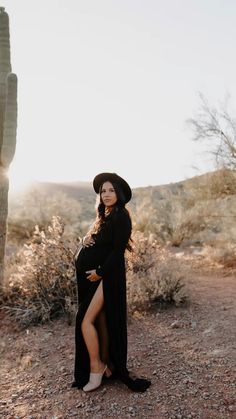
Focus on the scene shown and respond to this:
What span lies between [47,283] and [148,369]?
9.03 ft

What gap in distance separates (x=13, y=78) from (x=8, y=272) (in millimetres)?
3410

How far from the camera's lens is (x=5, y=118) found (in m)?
8.63

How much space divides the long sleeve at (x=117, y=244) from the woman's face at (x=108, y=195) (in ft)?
0.63

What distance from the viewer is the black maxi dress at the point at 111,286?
14.2 feet

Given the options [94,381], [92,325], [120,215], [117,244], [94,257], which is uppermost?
[120,215]

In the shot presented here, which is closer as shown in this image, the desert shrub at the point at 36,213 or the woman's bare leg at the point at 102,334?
the woman's bare leg at the point at 102,334

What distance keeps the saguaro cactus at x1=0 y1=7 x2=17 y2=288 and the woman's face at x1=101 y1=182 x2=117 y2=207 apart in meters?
4.31

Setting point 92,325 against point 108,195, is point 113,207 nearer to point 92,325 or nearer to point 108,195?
point 108,195

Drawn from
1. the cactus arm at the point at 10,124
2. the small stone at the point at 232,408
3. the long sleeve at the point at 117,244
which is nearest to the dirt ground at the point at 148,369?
the small stone at the point at 232,408

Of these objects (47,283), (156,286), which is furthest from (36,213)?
(156,286)

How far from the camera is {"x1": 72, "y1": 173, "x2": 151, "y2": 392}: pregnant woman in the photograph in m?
4.35

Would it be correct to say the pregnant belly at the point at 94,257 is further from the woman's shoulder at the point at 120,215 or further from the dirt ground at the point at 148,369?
the dirt ground at the point at 148,369

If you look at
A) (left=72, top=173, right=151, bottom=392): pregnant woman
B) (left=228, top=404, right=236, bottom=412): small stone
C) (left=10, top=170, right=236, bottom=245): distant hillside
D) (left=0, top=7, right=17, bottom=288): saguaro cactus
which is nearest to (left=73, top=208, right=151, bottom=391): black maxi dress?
(left=72, top=173, right=151, bottom=392): pregnant woman

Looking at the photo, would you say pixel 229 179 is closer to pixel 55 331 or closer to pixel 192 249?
pixel 192 249
